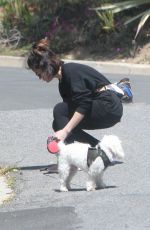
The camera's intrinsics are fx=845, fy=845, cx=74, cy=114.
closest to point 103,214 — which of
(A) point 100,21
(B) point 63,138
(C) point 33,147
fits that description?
(B) point 63,138

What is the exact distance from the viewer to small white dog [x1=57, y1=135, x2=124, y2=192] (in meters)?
7.07

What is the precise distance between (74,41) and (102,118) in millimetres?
11834

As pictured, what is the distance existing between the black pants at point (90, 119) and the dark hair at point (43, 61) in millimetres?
531

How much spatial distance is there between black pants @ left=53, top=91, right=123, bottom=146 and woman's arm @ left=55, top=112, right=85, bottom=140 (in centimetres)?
26

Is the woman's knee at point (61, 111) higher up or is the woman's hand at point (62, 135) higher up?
the woman's hand at point (62, 135)

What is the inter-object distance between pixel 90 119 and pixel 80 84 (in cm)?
45

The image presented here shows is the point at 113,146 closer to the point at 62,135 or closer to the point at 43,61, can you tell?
the point at 62,135

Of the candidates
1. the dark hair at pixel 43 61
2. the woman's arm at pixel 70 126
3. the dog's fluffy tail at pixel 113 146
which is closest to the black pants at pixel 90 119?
the woman's arm at pixel 70 126

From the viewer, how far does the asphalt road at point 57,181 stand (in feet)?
20.5

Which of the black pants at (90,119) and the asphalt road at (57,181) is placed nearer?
the asphalt road at (57,181)

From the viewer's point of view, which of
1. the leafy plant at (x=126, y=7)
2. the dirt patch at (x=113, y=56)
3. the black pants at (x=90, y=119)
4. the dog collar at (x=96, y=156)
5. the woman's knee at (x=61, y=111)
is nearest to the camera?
the dog collar at (x=96, y=156)

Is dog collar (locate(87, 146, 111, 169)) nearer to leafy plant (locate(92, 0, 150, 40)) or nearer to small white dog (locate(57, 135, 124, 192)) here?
small white dog (locate(57, 135, 124, 192))

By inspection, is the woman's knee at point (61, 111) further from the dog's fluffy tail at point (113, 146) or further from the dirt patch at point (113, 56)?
the dirt patch at point (113, 56)

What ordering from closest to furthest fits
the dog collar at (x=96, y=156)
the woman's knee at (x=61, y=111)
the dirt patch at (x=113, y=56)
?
the dog collar at (x=96, y=156) < the woman's knee at (x=61, y=111) < the dirt patch at (x=113, y=56)
